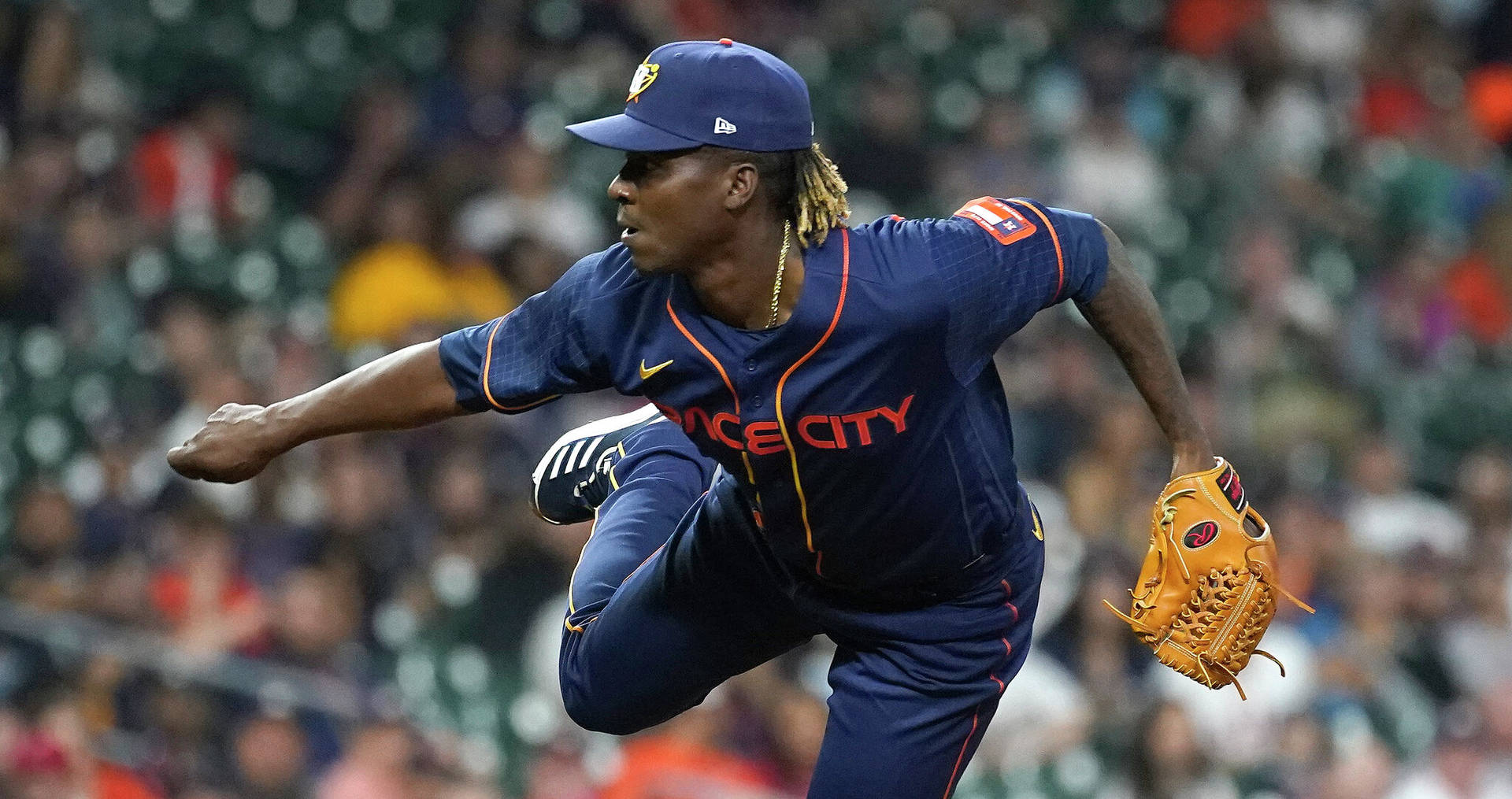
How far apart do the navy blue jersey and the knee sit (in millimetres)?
546

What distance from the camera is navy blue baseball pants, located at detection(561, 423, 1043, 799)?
3.73 meters

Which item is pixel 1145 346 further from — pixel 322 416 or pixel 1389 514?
pixel 1389 514

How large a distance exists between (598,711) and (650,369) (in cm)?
84

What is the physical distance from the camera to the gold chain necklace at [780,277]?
3.36 m

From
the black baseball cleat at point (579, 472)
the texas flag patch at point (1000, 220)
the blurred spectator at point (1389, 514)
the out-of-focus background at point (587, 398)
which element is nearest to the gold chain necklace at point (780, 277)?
the texas flag patch at point (1000, 220)

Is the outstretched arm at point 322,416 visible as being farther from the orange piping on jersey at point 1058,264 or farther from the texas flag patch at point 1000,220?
the orange piping on jersey at point 1058,264

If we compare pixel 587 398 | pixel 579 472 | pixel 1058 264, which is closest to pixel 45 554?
pixel 587 398

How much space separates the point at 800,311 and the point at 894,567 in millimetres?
569

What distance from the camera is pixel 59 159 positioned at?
25.0 feet

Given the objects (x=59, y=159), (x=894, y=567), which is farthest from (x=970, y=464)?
(x=59, y=159)

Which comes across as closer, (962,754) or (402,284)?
(962,754)

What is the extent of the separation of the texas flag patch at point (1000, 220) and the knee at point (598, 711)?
1.20 m

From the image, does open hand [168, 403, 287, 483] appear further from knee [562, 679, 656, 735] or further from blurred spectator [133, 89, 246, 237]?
blurred spectator [133, 89, 246, 237]

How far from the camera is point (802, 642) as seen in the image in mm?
4070
